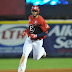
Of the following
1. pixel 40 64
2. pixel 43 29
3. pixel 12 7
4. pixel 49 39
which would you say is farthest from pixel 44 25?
pixel 49 39

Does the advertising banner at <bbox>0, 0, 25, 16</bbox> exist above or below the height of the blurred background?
above

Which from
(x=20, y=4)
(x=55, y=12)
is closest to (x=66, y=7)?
(x=55, y=12)

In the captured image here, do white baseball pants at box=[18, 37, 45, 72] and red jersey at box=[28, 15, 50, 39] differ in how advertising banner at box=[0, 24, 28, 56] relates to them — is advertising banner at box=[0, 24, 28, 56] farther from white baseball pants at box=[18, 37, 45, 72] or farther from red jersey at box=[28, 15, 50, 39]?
red jersey at box=[28, 15, 50, 39]

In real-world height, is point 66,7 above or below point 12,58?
above

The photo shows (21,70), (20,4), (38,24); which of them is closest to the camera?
(21,70)

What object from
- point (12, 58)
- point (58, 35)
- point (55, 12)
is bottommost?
point (12, 58)

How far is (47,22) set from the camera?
11969 mm

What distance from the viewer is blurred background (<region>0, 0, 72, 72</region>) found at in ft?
38.2

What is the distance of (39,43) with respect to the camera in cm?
746

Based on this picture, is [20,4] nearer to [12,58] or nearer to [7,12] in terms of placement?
[7,12]

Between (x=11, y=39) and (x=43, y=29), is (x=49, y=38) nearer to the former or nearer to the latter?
(x=11, y=39)

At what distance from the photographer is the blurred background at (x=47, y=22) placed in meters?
11.7

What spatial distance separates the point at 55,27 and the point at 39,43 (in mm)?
4745

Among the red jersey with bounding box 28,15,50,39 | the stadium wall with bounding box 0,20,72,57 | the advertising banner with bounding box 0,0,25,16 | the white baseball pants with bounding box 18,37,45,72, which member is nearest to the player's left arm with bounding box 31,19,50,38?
the red jersey with bounding box 28,15,50,39
